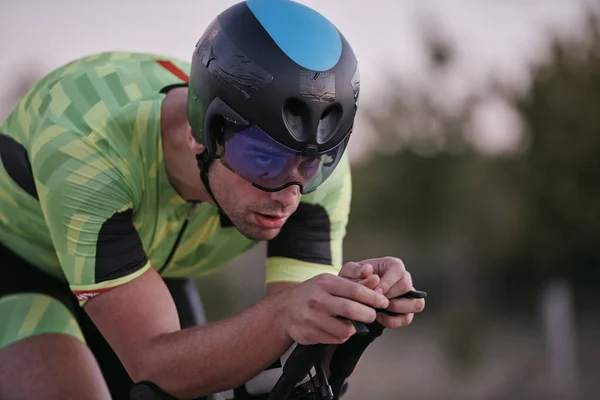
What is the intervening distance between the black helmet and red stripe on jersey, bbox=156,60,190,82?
2.40 ft

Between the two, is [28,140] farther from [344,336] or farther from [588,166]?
[588,166]

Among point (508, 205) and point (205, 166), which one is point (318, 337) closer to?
point (205, 166)

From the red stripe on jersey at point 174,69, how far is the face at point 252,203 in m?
0.74

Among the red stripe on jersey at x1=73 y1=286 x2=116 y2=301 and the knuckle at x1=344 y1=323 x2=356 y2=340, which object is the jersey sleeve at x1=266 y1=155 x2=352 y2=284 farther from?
the knuckle at x1=344 y1=323 x2=356 y2=340

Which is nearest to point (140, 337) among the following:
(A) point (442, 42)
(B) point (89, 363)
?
(B) point (89, 363)

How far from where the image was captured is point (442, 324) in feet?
64.7

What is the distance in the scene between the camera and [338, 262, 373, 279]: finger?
2.45m

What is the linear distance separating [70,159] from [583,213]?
1799 centimetres

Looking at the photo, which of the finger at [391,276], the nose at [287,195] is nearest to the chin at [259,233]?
the nose at [287,195]

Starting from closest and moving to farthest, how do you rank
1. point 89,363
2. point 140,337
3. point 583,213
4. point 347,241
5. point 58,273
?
point 140,337
point 89,363
point 58,273
point 583,213
point 347,241

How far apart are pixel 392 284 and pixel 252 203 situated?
0.70 metres

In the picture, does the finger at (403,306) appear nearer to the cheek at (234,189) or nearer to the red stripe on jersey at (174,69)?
the cheek at (234,189)

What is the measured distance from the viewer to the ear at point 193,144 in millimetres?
3150

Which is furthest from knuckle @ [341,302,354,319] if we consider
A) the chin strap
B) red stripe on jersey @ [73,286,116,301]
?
red stripe on jersey @ [73,286,116,301]
